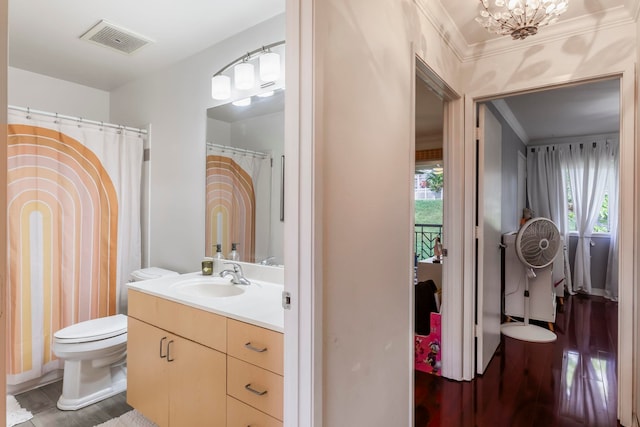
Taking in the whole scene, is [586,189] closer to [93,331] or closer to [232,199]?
[232,199]

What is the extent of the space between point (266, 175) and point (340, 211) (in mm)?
1101

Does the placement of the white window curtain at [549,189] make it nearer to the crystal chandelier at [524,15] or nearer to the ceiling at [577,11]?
the ceiling at [577,11]

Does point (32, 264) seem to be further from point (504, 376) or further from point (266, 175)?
point (504, 376)

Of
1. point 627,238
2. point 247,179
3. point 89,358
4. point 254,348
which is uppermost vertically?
point 247,179

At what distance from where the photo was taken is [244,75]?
2.14 meters

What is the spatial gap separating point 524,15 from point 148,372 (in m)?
2.57

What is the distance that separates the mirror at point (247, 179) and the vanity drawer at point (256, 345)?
0.74m

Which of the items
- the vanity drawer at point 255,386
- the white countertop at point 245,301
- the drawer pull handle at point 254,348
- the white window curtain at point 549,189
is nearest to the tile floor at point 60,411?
the white countertop at point 245,301

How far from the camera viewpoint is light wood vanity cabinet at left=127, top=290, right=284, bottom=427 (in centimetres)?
132

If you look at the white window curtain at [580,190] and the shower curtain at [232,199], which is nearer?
the shower curtain at [232,199]

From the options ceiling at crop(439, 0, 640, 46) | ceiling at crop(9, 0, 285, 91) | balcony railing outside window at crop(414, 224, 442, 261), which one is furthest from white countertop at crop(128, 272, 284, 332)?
balcony railing outside window at crop(414, 224, 442, 261)

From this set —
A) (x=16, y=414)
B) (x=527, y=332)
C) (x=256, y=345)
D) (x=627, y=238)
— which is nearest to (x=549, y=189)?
(x=527, y=332)

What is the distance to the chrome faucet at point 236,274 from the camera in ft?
6.71

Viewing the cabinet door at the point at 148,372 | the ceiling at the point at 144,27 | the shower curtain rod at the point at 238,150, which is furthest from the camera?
the shower curtain rod at the point at 238,150
